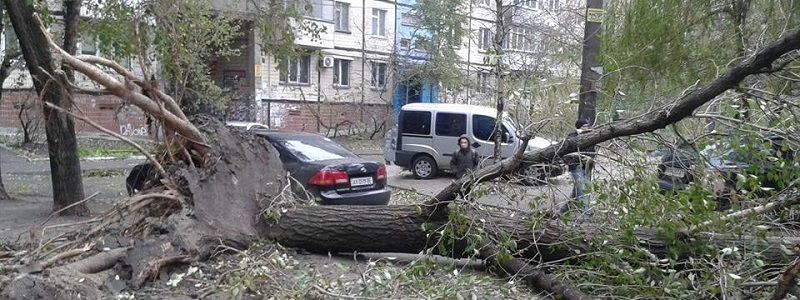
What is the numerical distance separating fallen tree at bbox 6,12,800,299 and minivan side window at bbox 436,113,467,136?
404 inches

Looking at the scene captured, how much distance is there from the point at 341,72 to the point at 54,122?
2252 centimetres

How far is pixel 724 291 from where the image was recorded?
14.6 feet

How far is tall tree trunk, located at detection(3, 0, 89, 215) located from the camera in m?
8.77

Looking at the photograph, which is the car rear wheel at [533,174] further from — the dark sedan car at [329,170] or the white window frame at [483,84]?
the white window frame at [483,84]

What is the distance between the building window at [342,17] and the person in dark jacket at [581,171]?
25516 mm

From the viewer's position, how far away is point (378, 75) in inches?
1268

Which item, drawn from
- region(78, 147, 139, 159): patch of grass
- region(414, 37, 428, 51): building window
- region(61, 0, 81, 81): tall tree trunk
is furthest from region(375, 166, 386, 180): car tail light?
region(414, 37, 428, 51): building window

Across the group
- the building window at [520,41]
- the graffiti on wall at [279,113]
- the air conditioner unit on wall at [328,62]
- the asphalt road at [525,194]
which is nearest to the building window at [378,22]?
the air conditioner unit on wall at [328,62]

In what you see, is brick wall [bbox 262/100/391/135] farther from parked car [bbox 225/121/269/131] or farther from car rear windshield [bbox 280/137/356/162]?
car rear windshield [bbox 280/137/356/162]

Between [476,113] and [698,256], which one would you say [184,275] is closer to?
[698,256]

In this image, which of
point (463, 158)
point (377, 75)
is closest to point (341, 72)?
point (377, 75)

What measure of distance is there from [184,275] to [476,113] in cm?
1197

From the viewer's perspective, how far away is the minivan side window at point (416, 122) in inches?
680

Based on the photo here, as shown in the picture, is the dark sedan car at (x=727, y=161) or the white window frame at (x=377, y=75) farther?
the white window frame at (x=377, y=75)
